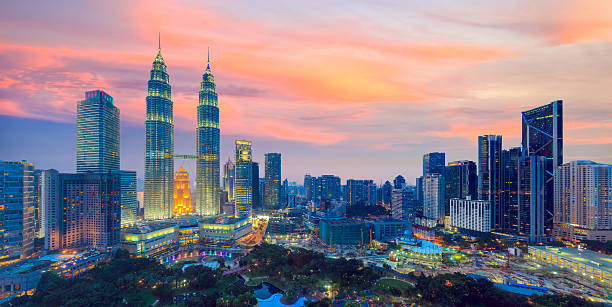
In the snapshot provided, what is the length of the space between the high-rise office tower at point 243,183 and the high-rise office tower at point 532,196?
9385cm

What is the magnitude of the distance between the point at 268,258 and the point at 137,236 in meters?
31.8

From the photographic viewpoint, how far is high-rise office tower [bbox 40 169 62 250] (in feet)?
207

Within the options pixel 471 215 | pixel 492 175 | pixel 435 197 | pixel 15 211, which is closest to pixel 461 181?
pixel 435 197

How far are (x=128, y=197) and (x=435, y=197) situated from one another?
364 ft

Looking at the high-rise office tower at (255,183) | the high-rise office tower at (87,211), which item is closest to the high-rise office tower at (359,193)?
the high-rise office tower at (255,183)

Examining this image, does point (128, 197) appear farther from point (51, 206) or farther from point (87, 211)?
point (51, 206)

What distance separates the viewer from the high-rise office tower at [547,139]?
269ft

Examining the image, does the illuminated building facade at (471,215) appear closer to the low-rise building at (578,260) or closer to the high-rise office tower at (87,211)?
the low-rise building at (578,260)

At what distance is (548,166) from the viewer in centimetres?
8500

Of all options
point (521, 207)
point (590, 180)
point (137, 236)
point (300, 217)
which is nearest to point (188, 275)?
point (137, 236)

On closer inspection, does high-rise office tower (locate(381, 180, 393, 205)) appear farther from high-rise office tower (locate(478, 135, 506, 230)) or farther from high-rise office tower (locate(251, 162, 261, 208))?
high-rise office tower (locate(251, 162, 261, 208))

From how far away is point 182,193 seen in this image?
15712 centimetres

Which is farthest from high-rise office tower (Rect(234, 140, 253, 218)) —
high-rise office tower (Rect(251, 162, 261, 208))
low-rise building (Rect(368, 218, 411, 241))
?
low-rise building (Rect(368, 218, 411, 241))

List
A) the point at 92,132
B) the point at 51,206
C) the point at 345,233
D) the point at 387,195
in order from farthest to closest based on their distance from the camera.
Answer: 1. the point at 387,195
2. the point at 92,132
3. the point at 345,233
4. the point at 51,206
